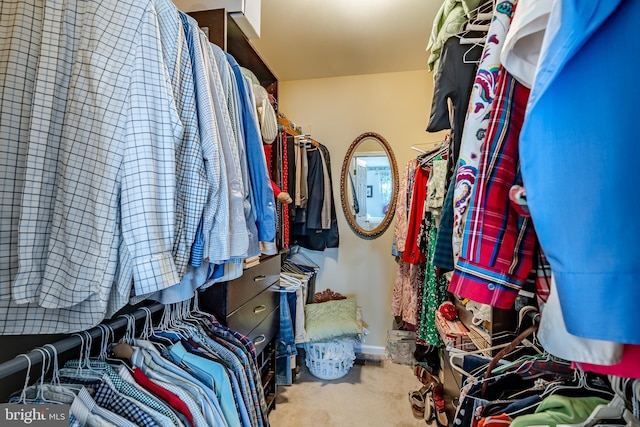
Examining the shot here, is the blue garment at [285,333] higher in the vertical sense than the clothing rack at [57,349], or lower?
lower

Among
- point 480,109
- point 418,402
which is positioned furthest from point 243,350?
point 418,402

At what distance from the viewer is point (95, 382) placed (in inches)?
29.5

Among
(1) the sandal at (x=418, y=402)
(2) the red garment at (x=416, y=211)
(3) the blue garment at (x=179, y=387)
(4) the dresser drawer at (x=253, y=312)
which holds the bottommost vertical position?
(1) the sandal at (x=418, y=402)

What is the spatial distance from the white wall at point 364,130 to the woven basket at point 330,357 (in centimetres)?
58

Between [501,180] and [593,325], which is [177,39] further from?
[593,325]

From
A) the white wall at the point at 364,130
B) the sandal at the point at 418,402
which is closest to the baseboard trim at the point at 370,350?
the white wall at the point at 364,130

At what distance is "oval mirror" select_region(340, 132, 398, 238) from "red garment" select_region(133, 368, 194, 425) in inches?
81.7

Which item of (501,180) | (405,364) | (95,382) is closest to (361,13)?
(501,180)

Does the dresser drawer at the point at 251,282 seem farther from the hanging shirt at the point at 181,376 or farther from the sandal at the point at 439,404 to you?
the sandal at the point at 439,404

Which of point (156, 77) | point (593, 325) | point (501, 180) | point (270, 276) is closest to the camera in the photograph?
point (593, 325)

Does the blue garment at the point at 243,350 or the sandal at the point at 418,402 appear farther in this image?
the sandal at the point at 418,402

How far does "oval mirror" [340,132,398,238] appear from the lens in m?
2.68

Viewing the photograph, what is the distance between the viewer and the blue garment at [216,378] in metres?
0.88

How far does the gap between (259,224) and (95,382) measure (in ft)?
1.99
